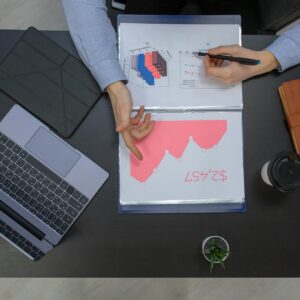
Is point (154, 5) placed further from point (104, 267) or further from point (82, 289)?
point (82, 289)

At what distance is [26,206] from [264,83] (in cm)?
64

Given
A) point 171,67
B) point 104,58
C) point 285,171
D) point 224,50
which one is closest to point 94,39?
point 104,58

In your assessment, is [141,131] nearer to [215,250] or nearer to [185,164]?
[185,164]

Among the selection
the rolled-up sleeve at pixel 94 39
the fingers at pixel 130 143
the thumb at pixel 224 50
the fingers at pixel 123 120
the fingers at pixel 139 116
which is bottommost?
the fingers at pixel 130 143

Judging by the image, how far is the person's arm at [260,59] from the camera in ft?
2.77

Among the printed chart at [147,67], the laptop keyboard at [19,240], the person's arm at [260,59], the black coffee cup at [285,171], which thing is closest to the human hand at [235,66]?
the person's arm at [260,59]

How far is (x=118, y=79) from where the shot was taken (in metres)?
0.82

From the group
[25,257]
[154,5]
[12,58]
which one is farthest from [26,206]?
[154,5]

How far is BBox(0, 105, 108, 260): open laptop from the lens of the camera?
82 cm

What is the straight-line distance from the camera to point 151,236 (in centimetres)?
85

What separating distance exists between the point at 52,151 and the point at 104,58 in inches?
9.7

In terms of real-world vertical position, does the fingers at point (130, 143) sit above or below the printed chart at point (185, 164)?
above

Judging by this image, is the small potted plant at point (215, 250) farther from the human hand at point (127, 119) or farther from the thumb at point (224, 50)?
the thumb at point (224, 50)

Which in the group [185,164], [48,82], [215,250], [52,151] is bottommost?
[215,250]
